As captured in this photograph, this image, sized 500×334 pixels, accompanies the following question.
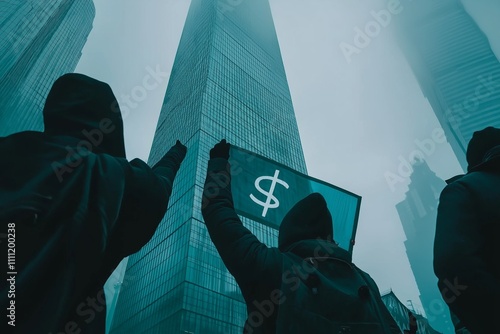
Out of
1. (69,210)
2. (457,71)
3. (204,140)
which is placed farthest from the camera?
(457,71)

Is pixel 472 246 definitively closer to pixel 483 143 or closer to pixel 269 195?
pixel 483 143

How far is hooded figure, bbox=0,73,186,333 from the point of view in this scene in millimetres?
1580

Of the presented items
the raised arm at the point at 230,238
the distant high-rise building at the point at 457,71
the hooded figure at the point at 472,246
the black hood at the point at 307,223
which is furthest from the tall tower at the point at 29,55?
the distant high-rise building at the point at 457,71

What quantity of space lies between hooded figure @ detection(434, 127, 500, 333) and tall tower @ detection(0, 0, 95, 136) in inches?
2549

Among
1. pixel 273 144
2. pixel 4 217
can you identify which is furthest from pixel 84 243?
pixel 273 144

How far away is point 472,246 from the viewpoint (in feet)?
7.27

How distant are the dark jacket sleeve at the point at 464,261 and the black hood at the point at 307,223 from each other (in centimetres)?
95

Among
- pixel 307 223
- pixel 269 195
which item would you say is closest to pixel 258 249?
pixel 307 223

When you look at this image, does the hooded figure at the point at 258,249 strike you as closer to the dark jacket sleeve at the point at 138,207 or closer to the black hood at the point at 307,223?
the black hood at the point at 307,223

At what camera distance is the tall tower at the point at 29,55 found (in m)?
53.6

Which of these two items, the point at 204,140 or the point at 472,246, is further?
the point at 204,140

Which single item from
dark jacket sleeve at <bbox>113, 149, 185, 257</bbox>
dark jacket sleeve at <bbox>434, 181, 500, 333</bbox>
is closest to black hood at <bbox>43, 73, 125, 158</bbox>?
dark jacket sleeve at <bbox>113, 149, 185, 257</bbox>

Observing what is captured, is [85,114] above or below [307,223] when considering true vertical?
above

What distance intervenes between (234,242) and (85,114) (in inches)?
54.3
